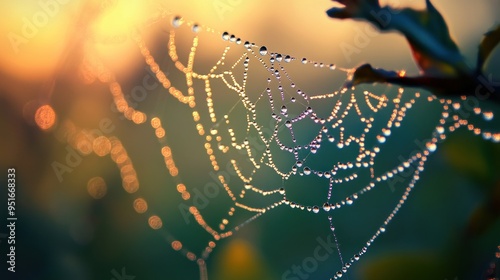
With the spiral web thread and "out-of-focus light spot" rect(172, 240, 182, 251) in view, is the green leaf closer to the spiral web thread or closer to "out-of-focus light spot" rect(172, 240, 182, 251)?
the spiral web thread

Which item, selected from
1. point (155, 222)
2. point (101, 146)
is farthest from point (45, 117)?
point (155, 222)

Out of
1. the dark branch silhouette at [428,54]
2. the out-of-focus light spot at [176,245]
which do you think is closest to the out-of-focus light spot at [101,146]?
the out-of-focus light spot at [176,245]

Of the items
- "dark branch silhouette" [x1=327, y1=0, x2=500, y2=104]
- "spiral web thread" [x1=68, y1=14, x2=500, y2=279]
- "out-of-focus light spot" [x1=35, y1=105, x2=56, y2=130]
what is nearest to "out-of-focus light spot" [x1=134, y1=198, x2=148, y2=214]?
"spiral web thread" [x1=68, y1=14, x2=500, y2=279]

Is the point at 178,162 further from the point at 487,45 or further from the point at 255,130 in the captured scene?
the point at 487,45

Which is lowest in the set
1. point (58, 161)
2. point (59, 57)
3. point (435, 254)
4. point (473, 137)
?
point (435, 254)

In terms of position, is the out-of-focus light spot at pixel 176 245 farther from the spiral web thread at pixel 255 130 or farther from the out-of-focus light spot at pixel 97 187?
the out-of-focus light spot at pixel 97 187

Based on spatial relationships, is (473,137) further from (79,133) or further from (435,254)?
(79,133)

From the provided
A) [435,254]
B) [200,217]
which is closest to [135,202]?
[200,217]
